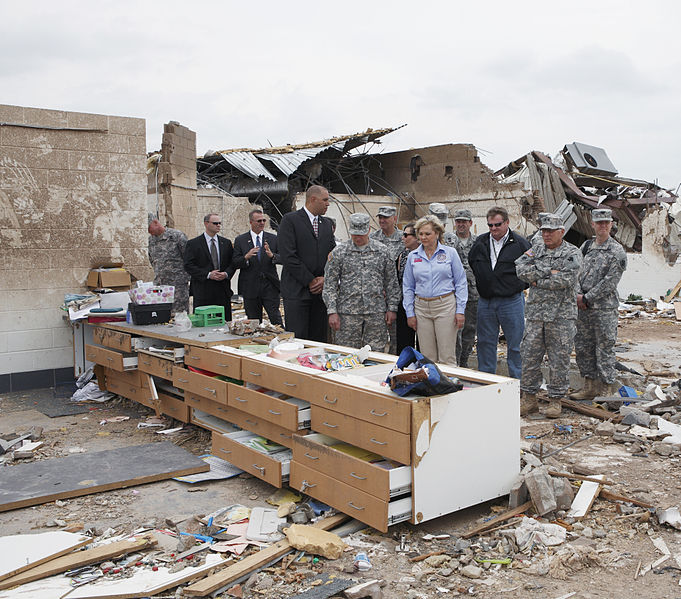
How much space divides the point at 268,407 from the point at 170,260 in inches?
196

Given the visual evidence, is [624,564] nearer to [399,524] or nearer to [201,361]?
[399,524]

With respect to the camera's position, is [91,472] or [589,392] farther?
[589,392]

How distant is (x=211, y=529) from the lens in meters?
3.64

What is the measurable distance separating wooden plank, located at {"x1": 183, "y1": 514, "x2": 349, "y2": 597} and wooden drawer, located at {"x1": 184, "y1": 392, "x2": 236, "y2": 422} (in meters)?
1.62

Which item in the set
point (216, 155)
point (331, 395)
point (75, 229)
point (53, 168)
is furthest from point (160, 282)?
point (216, 155)

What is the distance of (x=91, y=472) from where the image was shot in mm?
4602

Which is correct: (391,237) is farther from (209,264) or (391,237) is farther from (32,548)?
(32,548)

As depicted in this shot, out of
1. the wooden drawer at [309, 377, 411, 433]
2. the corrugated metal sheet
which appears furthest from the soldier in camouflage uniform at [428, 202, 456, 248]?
the corrugated metal sheet

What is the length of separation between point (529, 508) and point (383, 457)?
2.97ft

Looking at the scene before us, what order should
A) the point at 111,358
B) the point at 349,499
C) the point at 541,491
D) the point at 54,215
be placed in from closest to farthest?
the point at 349,499
the point at 541,491
the point at 111,358
the point at 54,215

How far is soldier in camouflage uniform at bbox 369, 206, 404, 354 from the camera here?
7.01 meters

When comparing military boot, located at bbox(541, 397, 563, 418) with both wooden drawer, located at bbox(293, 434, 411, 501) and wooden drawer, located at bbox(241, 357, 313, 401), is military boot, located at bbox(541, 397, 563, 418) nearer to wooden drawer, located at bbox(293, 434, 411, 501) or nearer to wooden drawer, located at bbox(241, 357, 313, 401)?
wooden drawer, located at bbox(293, 434, 411, 501)

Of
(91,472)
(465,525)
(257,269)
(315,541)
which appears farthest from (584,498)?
(257,269)

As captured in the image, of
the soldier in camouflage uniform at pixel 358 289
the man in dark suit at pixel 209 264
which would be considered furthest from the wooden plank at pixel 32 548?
the man in dark suit at pixel 209 264
